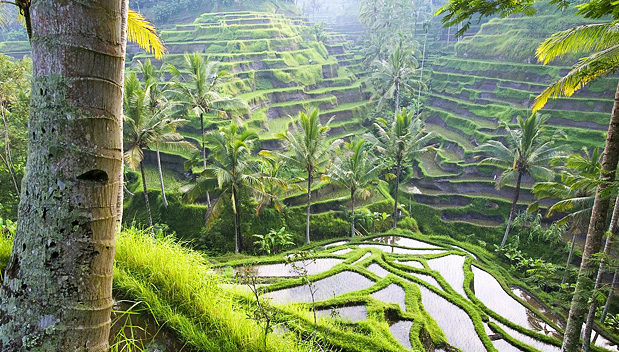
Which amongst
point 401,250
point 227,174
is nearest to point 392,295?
point 401,250

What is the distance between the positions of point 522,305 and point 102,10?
11.9m

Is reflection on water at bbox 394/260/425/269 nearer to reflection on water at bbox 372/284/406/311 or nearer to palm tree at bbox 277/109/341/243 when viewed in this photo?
reflection on water at bbox 372/284/406/311

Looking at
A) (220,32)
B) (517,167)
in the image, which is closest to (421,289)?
(517,167)

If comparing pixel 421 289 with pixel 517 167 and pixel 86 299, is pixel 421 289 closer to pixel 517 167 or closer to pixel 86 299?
pixel 517 167

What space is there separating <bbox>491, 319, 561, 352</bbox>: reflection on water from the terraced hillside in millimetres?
9562

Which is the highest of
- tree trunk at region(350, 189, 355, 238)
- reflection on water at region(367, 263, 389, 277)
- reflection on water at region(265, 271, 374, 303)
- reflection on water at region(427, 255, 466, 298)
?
tree trunk at region(350, 189, 355, 238)

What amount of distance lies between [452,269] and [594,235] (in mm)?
6512

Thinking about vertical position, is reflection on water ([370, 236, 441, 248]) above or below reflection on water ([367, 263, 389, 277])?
below

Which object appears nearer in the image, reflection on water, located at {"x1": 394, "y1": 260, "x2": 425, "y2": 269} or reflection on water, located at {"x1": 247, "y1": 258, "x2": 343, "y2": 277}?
reflection on water, located at {"x1": 247, "y1": 258, "x2": 343, "y2": 277}

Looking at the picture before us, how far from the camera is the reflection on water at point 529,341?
315 inches

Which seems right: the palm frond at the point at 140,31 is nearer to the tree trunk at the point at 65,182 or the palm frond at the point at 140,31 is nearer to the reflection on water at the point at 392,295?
the tree trunk at the point at 65,182

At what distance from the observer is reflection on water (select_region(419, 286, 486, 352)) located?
24.4 feet

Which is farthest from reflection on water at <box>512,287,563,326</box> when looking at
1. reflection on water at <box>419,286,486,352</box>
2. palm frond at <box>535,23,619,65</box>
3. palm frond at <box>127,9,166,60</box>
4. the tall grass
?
palm frond at <box>127,9,166,60</box>

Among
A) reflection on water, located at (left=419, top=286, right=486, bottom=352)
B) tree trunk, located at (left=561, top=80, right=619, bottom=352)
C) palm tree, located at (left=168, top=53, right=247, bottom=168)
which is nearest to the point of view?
tree trunk, located at (left=561, top=80, right=619, bottom=352)
